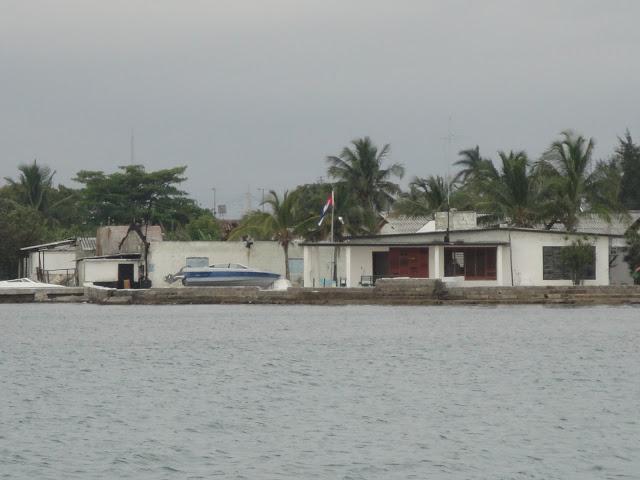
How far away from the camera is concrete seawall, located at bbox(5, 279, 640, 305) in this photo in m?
52.1

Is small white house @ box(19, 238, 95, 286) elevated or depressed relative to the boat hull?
elevated

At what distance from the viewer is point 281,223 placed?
6178 cm

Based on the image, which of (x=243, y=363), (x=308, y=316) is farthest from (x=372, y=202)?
(x=243, y=363)

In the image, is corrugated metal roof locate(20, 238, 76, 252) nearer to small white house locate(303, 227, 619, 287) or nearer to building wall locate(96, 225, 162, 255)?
building wall locate(96, 225, 162, 255)

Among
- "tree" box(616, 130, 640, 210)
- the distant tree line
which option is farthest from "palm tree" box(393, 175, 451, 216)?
"tree" box(616, 130, 640, 210)

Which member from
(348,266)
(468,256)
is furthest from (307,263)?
(468,256)

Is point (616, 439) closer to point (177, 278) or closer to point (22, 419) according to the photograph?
point (22, 419)

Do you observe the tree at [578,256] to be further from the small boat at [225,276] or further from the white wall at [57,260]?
the white wall at [57,260]

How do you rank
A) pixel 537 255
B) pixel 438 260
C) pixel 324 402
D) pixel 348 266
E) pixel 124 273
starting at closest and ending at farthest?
pixel 324 402
pixel 537 255
pixel 438 260
pixel 348 266
pixel 124 273

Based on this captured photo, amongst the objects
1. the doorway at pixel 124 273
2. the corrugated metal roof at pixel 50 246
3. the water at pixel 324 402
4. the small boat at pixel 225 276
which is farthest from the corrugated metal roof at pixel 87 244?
the water at pixel 324 402

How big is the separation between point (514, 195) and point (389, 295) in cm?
906

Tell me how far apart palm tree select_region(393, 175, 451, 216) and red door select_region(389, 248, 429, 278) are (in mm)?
9353

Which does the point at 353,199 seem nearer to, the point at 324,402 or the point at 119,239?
the point at 119,239

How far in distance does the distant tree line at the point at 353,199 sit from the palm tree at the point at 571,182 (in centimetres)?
5
